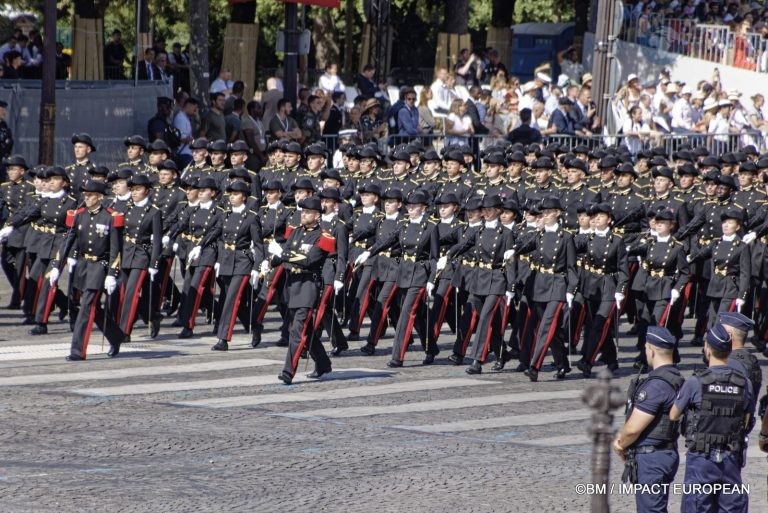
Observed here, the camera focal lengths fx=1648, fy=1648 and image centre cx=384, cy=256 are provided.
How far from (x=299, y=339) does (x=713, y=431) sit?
7.12 metres

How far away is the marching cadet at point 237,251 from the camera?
19.1 m

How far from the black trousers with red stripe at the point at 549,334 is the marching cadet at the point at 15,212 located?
272 inches

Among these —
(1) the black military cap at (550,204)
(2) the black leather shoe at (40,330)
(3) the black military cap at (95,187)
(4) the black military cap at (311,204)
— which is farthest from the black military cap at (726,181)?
(2) the black leather shoe at (40,330)

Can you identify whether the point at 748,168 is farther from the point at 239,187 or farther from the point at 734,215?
the point at 239,187

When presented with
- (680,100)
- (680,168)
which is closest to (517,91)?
(680,100)

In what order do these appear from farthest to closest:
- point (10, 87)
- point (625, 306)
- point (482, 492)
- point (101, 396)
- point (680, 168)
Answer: point (10, 87) < point (680, 168) < point (625, 306) < point (101, 396) < point (482, 492)

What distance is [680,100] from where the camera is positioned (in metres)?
31.5

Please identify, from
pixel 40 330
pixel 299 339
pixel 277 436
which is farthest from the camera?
pixel 40 330

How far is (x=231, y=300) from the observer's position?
19.1 metres

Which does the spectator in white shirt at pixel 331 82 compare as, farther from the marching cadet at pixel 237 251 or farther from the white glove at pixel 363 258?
the white glove at pixel 363 258

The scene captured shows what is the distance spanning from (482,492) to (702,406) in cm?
250

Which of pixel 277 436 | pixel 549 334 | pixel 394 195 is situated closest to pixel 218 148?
pixel 394 195

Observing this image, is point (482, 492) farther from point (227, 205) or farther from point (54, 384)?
point (227, 205)

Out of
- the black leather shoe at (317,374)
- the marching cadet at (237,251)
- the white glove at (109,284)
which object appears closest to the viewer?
the black leather shoe at (317,374)
